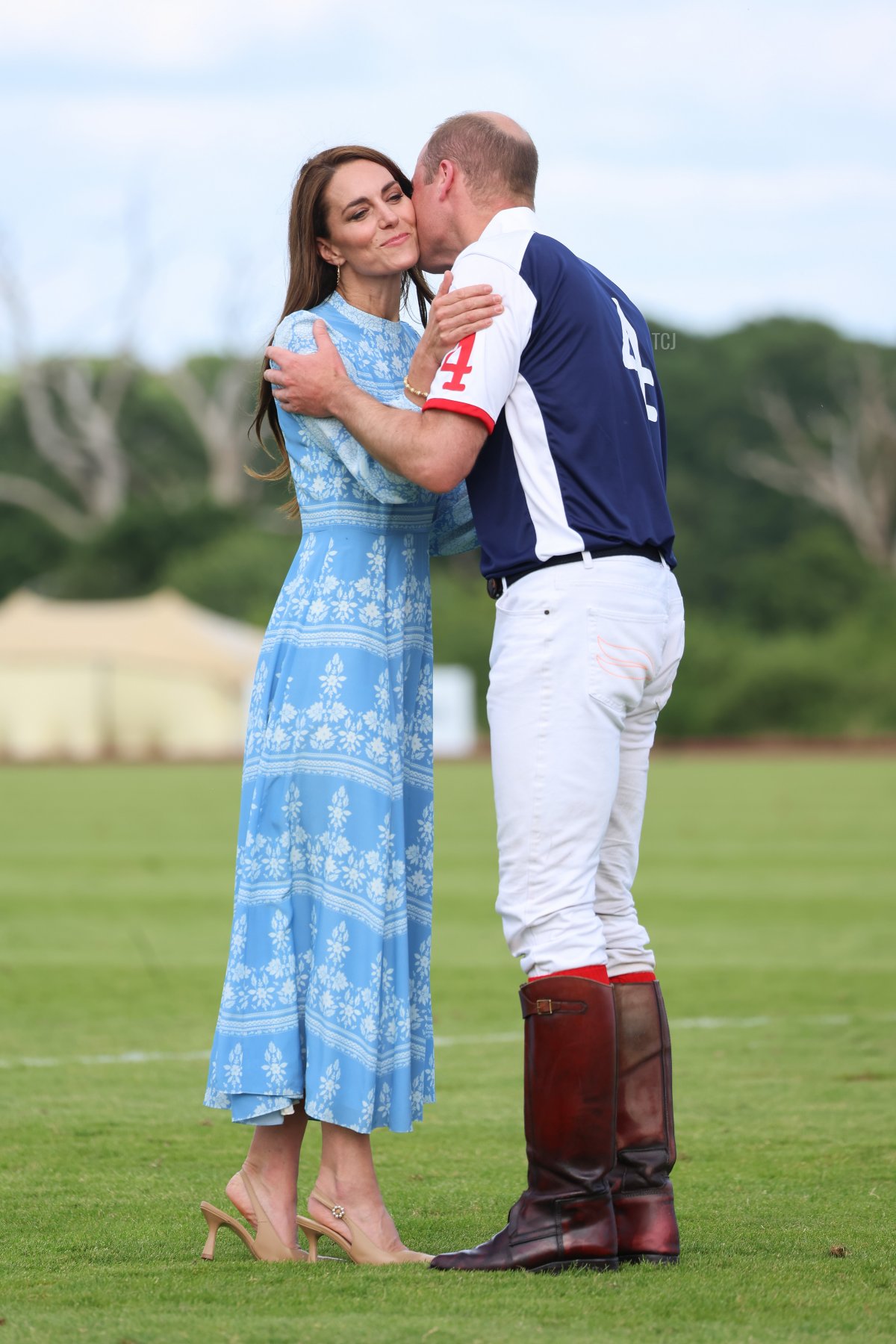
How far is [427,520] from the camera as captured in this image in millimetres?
3863

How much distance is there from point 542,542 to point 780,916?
8.28 metres

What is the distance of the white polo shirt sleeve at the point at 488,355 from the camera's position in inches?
135

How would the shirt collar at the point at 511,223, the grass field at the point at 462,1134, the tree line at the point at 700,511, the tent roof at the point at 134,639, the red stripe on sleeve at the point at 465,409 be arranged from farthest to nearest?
1. the tree line at the point at 700,511
2. the tent roof at the point at 134,639
3. the shirt collar at the point at 511,223
4. the red stripe on sleeve at the point at 465,409
5. the grass field at the point at 462,1134

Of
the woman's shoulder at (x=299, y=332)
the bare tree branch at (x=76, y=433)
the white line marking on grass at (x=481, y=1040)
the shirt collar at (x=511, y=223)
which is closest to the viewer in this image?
the shirt collar at (x=511, y=223)

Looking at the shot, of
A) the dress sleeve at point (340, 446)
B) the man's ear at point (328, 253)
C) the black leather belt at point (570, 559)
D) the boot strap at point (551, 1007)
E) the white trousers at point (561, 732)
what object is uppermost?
the man's ear at point (328, 253)

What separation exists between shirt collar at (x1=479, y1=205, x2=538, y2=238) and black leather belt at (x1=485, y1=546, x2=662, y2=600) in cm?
60

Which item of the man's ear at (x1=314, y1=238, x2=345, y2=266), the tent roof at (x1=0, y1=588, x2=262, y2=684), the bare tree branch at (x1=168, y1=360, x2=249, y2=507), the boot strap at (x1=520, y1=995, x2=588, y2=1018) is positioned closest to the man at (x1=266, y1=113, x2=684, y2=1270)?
the boot strap at (x1=520, y1=995, x2=588, y2=1018)

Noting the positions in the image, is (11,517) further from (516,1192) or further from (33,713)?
(516,1192)

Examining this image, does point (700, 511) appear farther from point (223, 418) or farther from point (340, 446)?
point (340, 446)

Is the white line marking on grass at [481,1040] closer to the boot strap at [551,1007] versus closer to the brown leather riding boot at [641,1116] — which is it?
the brown leather riding boot at [641,1116]

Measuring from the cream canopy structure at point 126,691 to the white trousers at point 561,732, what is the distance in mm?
42374

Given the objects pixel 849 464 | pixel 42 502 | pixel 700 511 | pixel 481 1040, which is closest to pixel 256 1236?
pixel 481 1040

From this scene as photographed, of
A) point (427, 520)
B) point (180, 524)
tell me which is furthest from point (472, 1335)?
point (180, 524)

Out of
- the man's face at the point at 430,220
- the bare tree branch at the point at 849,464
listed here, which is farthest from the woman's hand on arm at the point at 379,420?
the bare tree branch at the point at 849,464
